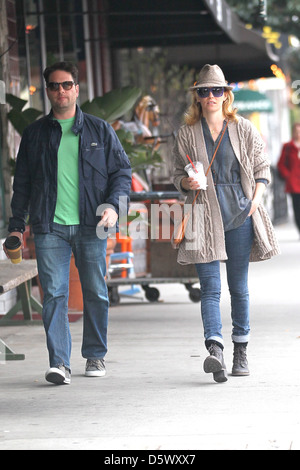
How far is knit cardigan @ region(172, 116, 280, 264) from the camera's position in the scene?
6285mm

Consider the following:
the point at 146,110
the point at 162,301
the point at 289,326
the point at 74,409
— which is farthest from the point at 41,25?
the point at 74,409

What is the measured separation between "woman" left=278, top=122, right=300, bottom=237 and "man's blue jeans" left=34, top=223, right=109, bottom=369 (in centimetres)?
1082

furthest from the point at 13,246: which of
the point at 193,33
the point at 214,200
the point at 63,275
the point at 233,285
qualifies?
the point at 193,33

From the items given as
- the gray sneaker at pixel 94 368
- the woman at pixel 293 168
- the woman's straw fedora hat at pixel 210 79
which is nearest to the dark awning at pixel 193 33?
the woman at pixel 293 168

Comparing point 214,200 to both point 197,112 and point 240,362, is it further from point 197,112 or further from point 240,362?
point 240,362

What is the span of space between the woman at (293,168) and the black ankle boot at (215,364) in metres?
10.9

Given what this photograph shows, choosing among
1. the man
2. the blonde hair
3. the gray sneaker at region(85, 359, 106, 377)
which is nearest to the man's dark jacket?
the man

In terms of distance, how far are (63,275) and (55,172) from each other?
2.07ft

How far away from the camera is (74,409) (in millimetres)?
5676

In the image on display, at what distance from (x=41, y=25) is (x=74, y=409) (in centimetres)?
767

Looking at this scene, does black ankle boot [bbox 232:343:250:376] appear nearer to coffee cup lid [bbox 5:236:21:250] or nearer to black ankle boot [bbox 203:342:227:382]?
black ankle boot [bbox 203:342:227:382]

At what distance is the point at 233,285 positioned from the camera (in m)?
6.46

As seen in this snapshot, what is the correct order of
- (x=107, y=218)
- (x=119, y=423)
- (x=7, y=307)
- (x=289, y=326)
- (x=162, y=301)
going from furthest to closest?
(x=162, y=301) → (x=7, y=307) → (x=289, y=326) → (x=107, y=218) → (x=119, y=423)

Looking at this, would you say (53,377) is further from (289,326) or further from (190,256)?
(289,326)
